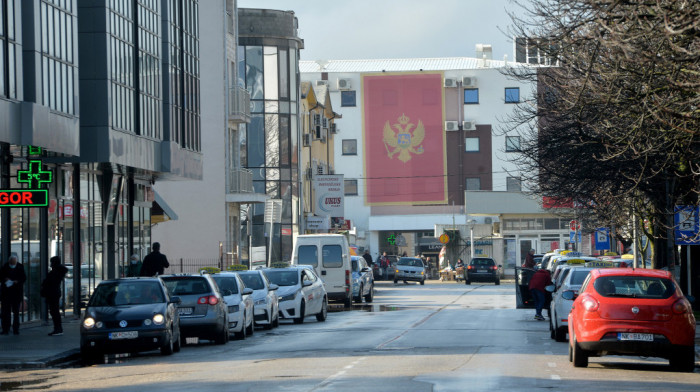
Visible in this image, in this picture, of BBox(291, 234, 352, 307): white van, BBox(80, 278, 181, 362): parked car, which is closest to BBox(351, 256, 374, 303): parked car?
BBox(291, 234, 352, 307): white van

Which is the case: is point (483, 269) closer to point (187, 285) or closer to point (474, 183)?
point (474, 183)

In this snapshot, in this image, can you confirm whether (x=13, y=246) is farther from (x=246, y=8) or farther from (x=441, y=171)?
(x=441, y=171)

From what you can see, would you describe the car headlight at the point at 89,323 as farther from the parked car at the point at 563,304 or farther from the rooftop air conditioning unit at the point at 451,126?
the rooftop air conditioning unit at the point at 451,126

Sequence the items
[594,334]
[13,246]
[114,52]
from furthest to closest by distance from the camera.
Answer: [114,52]
[13,246]
[594,334]

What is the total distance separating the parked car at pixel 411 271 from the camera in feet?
213

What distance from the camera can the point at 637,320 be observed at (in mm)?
16453

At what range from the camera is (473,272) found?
63.2m

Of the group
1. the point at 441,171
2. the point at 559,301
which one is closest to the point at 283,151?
the point at 441,171

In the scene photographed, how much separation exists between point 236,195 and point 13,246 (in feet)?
79.6

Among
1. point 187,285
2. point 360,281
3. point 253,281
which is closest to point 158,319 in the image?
point 187,285

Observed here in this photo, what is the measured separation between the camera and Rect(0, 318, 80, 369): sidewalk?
1941cm

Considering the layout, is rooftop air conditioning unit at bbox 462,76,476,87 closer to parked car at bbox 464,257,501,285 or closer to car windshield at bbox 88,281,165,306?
parked car at bbox 464,257,501,285

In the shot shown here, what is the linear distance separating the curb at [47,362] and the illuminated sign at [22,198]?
15.9 ft

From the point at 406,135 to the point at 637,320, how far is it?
75.2m
